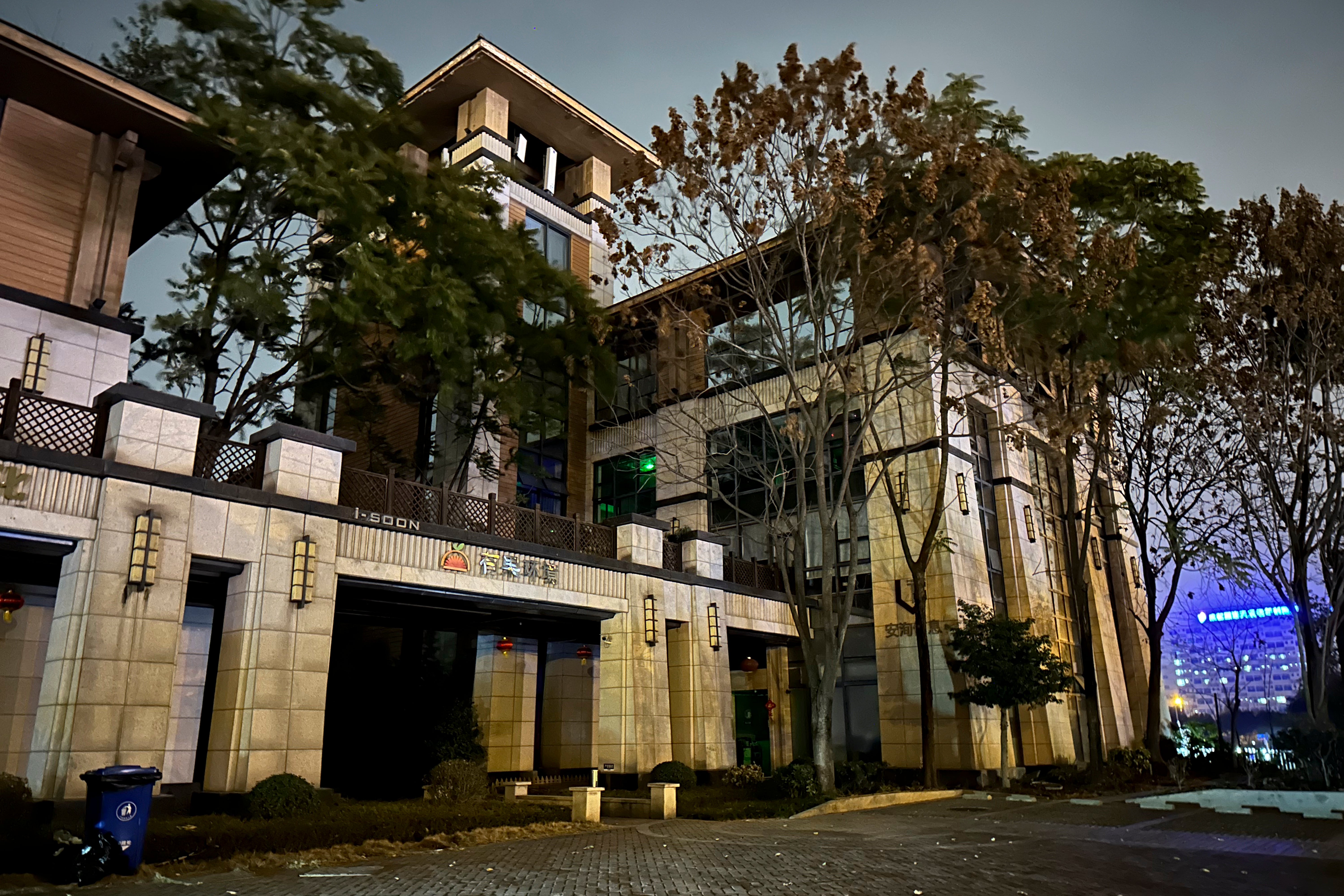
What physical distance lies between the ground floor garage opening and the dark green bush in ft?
25.2

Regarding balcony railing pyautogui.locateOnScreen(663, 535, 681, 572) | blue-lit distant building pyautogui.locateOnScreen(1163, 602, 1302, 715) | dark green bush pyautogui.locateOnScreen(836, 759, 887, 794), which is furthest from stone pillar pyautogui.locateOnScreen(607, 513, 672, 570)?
blue-lit distant building pyautogui.locateOnScreen(1163, 602, 1302, 715)

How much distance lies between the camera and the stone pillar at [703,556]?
995 inches

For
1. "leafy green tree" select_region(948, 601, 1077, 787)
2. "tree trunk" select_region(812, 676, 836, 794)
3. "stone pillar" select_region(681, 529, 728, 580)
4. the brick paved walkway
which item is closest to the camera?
the brick paved walkway

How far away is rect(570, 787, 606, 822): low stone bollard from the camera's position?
1700 cm

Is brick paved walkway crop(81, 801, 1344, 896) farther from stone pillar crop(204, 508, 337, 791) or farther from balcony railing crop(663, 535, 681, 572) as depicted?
balcony railing crop(663, 535, 681, 572)

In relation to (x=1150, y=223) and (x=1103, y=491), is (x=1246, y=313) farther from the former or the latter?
(x=1103, y=491)

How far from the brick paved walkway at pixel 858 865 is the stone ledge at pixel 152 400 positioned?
306 inches

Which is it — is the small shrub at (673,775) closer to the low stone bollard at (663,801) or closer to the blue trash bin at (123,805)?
the low stone bollard at (663,801)

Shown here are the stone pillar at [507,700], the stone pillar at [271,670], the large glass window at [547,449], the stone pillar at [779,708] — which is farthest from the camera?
the stone pillar at [779,708]

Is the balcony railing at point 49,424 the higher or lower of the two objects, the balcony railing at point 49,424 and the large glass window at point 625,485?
the lower

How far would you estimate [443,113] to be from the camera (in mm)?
34750

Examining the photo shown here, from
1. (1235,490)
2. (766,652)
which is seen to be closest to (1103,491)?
(1235,490)

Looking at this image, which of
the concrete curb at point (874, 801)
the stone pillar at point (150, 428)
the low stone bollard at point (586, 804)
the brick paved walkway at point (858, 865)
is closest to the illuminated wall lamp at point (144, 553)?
the stone pillar at point (150, 428)

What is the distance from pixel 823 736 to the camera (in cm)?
2073
